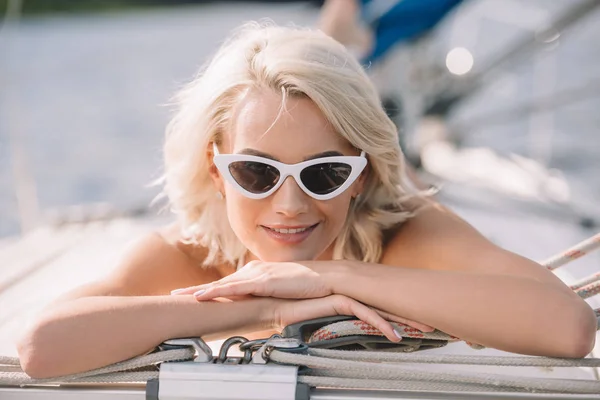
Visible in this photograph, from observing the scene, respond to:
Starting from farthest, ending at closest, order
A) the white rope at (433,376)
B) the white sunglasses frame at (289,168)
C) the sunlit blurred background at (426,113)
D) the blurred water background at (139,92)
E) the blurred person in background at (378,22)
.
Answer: the blurred water background at (139,92) < the blurred person in background at (378,22) < the sunlit blurred background at (426,113) < the white sunglasses frame at (289,168) < the white rope at (433,376)

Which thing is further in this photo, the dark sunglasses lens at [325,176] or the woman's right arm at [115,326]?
the dark sunglasses lens at [325,176]

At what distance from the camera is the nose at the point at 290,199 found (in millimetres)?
1456

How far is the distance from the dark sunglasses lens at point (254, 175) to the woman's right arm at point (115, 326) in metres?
0.26

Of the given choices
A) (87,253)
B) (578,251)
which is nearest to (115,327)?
(578,251)

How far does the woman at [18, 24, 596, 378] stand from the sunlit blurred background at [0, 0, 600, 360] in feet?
2.11

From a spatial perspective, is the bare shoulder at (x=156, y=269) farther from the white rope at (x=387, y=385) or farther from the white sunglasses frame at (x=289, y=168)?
the white rope at (x=387, y=385)

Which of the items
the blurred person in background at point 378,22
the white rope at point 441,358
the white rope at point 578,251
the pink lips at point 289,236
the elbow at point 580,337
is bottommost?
the white rope at point 441,358

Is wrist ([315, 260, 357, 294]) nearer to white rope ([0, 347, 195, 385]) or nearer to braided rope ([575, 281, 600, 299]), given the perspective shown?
white rope ([0, 347, 195, 385])

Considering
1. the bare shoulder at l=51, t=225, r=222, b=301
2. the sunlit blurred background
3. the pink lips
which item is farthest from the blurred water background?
the pink lips

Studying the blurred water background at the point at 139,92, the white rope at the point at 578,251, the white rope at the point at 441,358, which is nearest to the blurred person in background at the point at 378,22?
the blurred water background at the point at 139,92

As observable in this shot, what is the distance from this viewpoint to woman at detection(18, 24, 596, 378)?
1245mm

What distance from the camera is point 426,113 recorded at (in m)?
4.41

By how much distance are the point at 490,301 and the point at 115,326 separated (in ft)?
2.20

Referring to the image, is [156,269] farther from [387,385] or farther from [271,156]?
[387,385]
